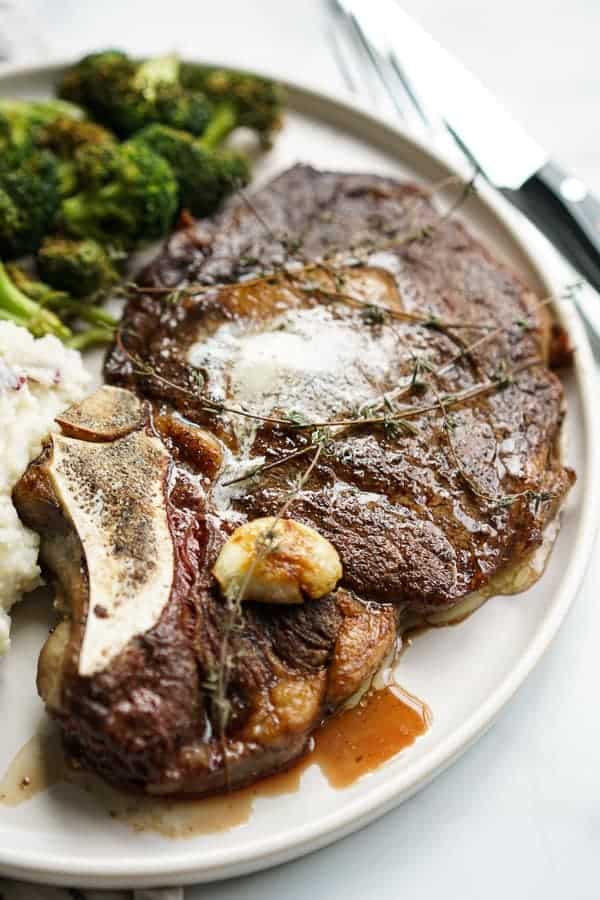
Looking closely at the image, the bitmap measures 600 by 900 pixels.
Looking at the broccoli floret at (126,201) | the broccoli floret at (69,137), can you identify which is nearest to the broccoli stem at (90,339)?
the broccoli floret at (126,201)

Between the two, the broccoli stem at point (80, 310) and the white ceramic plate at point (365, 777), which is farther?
the broccoli stem at point (80, 310)

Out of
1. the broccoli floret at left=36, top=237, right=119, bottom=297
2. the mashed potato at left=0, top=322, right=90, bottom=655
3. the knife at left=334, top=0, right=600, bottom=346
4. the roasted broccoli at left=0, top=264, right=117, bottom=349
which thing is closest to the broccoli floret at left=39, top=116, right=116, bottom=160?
the broccoli floret at left=36, top=237, right=119, bottom=297

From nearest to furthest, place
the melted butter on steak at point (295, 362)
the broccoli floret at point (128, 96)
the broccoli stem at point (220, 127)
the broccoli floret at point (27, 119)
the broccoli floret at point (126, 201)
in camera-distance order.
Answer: the melted butter on steak at point (295, 362) → the broccoli floret at point (126, 201) → the broccoli floret at point (27, 119) → the broccoli floret at point (128, 96) → the broccoli stem at point (220, 127)

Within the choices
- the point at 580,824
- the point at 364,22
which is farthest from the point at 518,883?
the point at 364,22

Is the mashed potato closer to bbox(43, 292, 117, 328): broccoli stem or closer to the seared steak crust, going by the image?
the seared steak crust

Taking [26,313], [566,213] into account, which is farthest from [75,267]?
[566,213]

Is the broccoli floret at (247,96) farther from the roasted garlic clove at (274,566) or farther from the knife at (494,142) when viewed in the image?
the roasted garlic clove at (274,566)

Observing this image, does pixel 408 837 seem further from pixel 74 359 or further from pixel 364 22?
pixel 364 22

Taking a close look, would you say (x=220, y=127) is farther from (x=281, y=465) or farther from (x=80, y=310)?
(x=281, y=465)
